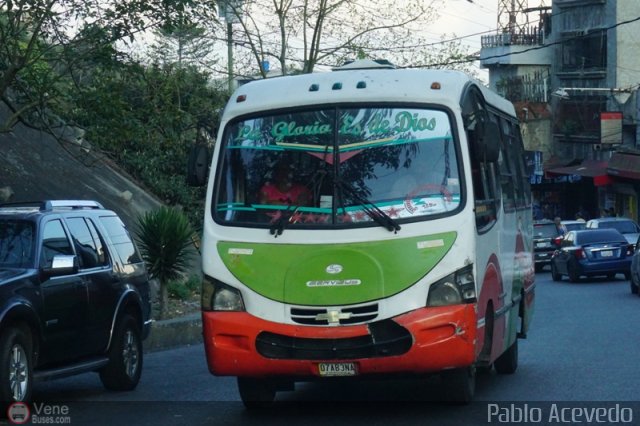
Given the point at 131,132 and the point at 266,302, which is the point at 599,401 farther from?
the point at 131,132

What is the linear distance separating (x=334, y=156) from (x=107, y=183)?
18.7 m

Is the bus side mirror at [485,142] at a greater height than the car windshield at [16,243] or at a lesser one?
greater

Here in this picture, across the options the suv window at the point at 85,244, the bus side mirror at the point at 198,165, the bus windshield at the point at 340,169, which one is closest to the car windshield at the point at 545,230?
the suv window at the point at 85,244

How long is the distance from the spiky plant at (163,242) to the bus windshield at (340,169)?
1028 cm

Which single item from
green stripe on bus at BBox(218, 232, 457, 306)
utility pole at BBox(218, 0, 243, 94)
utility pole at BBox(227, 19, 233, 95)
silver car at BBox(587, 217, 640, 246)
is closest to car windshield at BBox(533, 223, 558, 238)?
silver car at BBox(587, 217, 640, 246)

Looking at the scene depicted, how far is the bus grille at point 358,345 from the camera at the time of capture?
9594 millimetres

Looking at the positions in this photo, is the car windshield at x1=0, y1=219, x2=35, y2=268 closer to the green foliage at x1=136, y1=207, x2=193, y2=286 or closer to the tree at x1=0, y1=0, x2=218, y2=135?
the tree at x1=0, y1=0, x2=218, y2=135

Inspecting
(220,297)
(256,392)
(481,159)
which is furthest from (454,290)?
(256,392)

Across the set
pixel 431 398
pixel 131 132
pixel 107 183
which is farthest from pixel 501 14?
pixel 431 398

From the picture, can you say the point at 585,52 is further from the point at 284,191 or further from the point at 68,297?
the point at 284,191

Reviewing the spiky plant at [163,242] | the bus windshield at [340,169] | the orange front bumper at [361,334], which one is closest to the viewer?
the orange front bumper at [361,334]

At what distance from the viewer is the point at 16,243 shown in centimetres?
1146

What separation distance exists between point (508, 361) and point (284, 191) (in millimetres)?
4481

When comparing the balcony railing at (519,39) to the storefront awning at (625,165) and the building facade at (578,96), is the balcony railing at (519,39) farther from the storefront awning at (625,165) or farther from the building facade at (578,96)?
the storefront awning at (625,165)
